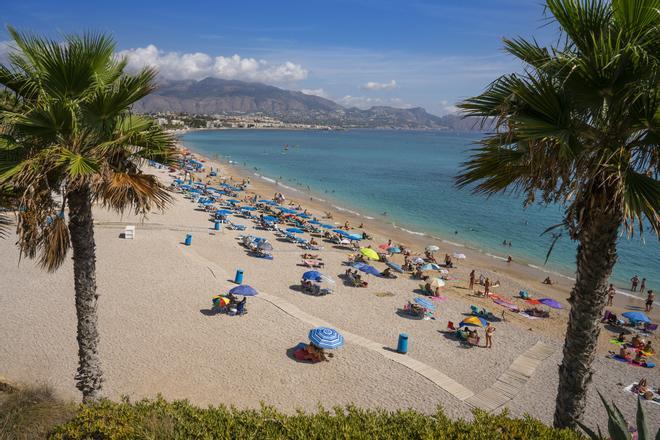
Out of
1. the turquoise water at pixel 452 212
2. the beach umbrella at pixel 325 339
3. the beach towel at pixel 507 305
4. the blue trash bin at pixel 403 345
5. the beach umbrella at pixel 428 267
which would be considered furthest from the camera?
the turquoise water at pixel 452 212

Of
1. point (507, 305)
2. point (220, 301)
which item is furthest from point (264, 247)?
point (507, 305)

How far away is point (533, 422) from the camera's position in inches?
168

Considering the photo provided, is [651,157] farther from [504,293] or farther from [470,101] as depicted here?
[504,293]

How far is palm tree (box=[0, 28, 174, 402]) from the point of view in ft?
14.5

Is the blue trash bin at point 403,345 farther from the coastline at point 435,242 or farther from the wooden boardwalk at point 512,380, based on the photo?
the coastline at point 435,242

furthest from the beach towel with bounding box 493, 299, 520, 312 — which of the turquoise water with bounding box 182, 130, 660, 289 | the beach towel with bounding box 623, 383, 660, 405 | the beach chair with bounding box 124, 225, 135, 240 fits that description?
the beach chair with bounding box 124, 225, 135, 240

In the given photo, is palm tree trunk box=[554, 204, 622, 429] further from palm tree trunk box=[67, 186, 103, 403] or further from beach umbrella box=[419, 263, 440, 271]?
beach umbrella box=[419, 263, 440, 271]

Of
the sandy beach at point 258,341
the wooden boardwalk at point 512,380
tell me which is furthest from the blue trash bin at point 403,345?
the wooden boardwalk at point 512,380

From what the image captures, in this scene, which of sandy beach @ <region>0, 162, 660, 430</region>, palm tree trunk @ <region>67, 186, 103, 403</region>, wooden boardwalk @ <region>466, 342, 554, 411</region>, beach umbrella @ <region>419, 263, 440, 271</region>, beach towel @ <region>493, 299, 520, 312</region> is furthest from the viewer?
beach umbrella @ <region>419, 263, 440, 271</region>

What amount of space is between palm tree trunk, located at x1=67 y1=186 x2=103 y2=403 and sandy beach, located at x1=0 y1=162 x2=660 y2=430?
4059 mm

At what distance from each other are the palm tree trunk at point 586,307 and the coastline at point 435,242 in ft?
59.5

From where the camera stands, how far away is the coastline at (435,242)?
23.0 meters

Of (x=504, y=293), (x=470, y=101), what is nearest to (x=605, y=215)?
(x=470, y=101)

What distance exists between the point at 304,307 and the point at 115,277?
23.9 ft
